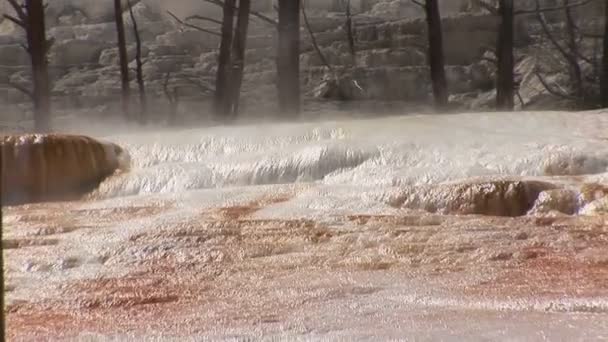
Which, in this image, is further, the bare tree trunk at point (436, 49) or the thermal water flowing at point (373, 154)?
the bare tree trunk at point (436, 49)

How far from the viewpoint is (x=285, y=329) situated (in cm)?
264

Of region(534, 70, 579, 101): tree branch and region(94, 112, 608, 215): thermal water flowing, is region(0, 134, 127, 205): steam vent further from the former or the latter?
region(534, 70, 579, 101): tree branch

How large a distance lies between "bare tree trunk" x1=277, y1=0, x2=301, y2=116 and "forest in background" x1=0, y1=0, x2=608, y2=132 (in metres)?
1.27

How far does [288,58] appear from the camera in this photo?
10711mm

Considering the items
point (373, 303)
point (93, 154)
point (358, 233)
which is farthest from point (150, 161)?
point (373, 303)

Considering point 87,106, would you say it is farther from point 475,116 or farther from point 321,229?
point 321,229

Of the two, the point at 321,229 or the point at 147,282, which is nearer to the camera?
the point at 147,282

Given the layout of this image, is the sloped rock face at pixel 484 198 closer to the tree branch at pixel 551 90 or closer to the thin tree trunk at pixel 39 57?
the thin tree trunk at pixel 39 57

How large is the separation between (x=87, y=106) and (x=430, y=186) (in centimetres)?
1484

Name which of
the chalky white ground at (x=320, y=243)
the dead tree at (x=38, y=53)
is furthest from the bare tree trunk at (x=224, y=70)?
the chalky white ground at (x=320, y=243)

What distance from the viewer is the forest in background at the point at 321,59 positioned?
14852 millimetres

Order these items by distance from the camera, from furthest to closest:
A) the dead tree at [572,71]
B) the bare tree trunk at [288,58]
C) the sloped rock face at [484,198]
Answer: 1. the dead tree at [572,71]
2. the bare tree trunk at [288,58]
3. the sloped rock face at [484,198]

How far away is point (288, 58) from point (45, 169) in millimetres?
4855

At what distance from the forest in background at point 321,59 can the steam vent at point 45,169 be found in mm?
5474
